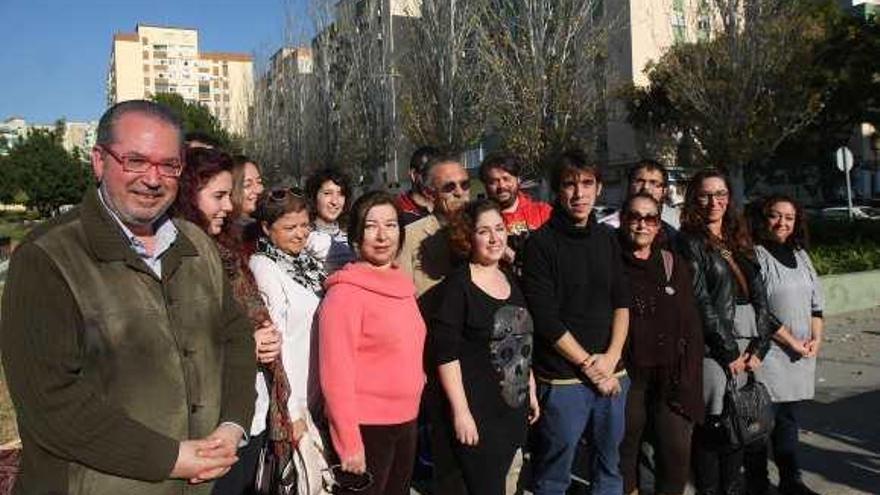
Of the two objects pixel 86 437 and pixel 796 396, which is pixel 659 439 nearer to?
pixel 796 396

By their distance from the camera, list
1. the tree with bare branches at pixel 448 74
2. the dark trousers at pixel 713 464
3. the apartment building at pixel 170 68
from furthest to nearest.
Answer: the apartment building at pixel 170 68 < the tree with bare branches at pixel 448 74 < the dark trousers at pixel 713 464

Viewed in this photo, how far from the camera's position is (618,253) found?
3865 mm

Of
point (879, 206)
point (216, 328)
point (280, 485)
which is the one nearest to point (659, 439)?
point (280, 485)

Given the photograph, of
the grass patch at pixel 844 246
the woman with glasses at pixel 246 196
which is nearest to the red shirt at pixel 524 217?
the woman with glasses at pixel 246 196

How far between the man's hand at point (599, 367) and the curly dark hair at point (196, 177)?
184 cm

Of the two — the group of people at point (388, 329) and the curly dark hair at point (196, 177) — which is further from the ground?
the curly dark hair at point (196, 177)

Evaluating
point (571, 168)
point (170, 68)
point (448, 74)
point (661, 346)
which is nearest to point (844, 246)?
point (661, 346)

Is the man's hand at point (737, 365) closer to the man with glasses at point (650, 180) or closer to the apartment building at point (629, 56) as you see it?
the man with glasses at point (650, 180)

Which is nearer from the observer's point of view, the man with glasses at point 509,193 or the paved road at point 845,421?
the man with glasses at point 509,193

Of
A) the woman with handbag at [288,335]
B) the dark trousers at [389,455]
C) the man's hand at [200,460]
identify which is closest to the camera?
the man's hand at [200,460]

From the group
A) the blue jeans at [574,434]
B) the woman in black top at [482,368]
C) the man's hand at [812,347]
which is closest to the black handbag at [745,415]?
the man's hand at [812,347]

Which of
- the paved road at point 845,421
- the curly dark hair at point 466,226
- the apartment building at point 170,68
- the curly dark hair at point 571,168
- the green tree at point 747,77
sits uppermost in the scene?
the apartment building at point 170,68

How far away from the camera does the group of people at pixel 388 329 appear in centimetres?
197

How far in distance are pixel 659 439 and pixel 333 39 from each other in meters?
28.1
